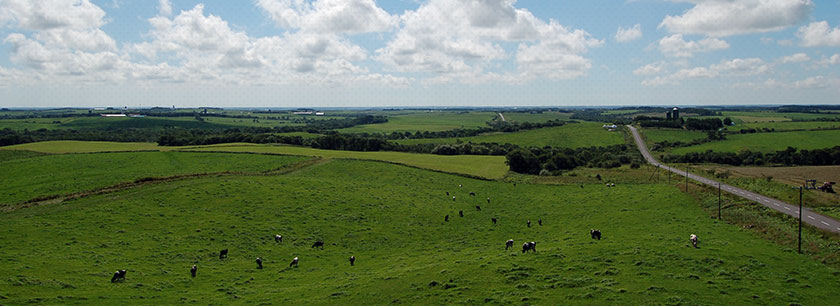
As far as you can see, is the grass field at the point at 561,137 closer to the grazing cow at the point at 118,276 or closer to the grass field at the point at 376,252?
the grass field at the point at 376,252

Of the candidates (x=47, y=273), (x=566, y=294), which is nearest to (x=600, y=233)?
(x=566, y=294)

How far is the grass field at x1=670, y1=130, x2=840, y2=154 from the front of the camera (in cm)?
12726

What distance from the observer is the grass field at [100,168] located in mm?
56344

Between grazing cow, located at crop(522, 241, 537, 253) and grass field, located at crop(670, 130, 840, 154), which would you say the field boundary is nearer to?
grazing cow, located at crop(522, 241, 537, 253)

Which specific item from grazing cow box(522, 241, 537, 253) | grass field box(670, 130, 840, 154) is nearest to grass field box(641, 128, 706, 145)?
grass field box(670, 130, 840, 154)

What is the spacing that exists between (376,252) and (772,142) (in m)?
140

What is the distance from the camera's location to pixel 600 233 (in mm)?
39281

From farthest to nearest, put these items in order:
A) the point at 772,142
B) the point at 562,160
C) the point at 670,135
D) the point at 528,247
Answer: the point at 670,135, the point at 772,142, the point at 562,160, the point at 528,247

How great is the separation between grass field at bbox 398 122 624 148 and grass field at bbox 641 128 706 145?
29.8 ft

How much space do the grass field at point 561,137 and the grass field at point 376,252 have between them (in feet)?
295

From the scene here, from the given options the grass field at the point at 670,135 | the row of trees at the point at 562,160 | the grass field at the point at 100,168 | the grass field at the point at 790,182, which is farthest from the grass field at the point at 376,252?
the grass field at the point at 670,135

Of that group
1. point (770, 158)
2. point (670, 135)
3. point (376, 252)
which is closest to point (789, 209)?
point (376, 252)

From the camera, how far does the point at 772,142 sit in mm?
135375

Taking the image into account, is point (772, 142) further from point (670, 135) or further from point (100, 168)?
point (100, 168)
